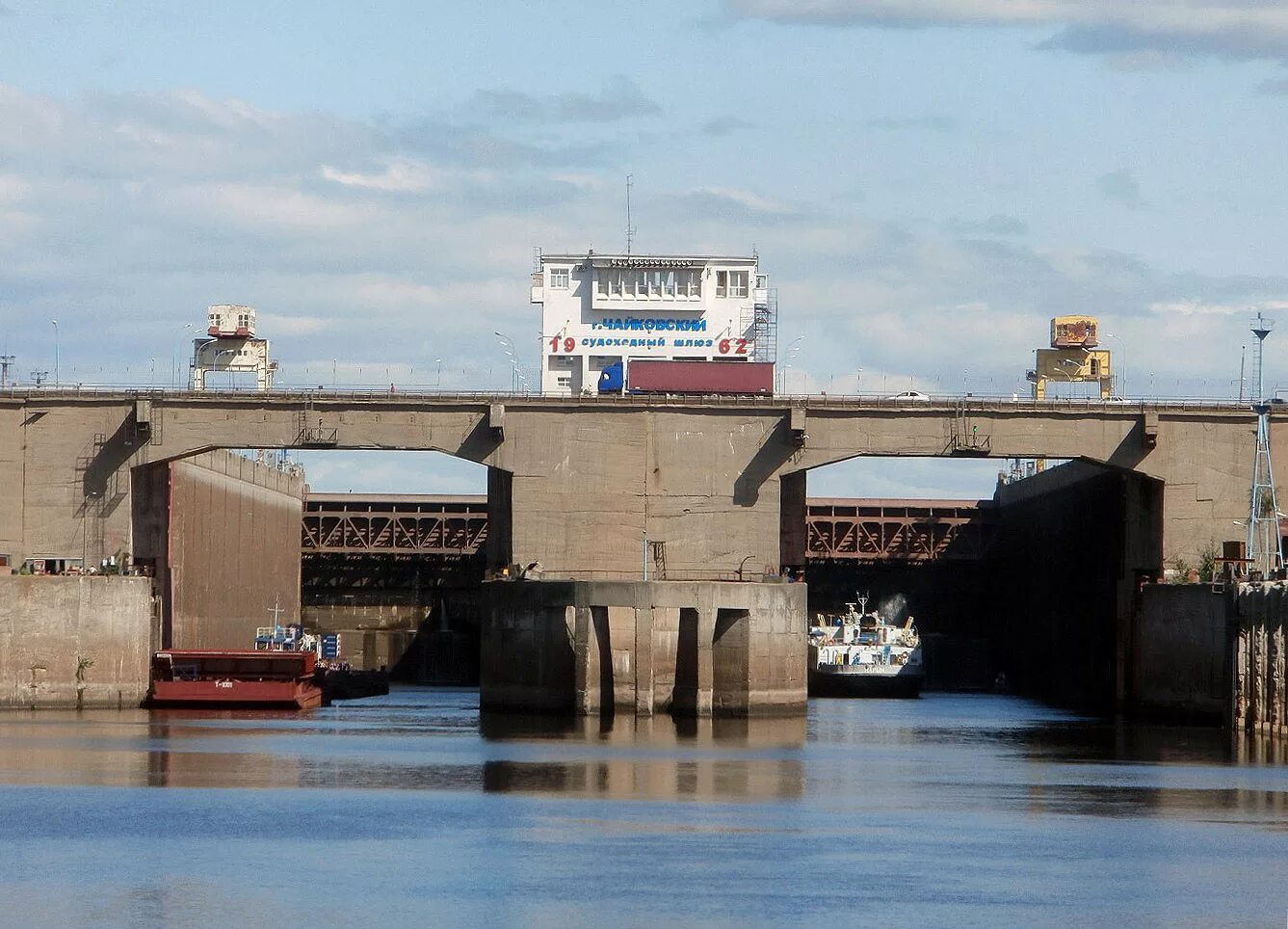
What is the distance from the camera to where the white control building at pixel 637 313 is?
298 feet

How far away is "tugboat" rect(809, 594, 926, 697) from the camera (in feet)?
319

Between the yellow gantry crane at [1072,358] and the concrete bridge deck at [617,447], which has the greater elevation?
the yellow gantry crane at [1072,358]

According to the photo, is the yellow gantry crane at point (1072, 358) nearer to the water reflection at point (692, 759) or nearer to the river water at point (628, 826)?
the water reflection at point (692, 759)

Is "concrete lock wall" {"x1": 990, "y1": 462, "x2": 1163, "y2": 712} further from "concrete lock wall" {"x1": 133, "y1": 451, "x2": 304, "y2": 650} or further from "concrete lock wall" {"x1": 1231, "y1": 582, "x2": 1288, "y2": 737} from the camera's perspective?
"concrete lock wall" {"x1": 133, "y1": 451, "x2": 304, "y2": 650}

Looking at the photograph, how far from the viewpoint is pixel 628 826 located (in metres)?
45.6

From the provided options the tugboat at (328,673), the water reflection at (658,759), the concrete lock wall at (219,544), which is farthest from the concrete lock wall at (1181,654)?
the concrete lock wall at (219,544)

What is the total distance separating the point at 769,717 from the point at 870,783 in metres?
17.1

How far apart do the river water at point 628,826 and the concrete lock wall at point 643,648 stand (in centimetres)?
137

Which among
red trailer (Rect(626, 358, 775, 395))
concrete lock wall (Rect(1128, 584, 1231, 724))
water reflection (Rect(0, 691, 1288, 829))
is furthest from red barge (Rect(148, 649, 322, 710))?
concrete lock wall (Rect(1128, 584, 1231, 724))

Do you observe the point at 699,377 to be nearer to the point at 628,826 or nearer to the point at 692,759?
the point at 692,759

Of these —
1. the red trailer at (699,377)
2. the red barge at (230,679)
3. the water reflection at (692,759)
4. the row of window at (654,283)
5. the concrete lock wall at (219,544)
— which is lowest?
the water reflection at (692,759)

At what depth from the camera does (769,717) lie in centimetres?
7181

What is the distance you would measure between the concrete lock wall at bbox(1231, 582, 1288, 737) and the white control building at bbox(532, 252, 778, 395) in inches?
1099

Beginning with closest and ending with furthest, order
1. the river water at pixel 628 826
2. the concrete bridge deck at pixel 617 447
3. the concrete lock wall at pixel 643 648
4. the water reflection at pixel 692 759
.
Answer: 1. the river water at pixel 628 826
2. the water reflection at pixel 692 759
3. the concrete lock wall at pixel 643 648
4. the concrete bridge deck at pixel 617 447
